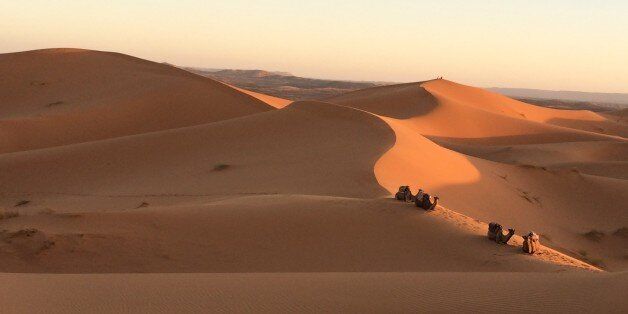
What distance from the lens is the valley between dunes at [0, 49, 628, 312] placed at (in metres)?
5.43

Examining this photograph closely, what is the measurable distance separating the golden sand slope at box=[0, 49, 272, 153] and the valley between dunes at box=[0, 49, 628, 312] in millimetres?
108

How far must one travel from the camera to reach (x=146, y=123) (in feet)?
83.3

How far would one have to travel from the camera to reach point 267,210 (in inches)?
364

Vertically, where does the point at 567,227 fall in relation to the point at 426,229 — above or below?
below

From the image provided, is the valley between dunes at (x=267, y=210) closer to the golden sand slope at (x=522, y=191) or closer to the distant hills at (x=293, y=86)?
the golden sand slope at (x=522, y=191)

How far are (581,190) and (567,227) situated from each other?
3.52 meters

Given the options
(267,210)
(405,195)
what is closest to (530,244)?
(405,195)

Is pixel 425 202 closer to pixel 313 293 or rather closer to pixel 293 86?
pixel 313 293

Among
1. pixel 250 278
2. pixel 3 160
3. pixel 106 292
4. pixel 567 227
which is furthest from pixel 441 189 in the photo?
pixel 3 160

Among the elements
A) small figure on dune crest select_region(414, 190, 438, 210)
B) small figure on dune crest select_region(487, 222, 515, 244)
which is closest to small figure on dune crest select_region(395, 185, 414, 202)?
small figure on dune crest select_region(414, 190, 438, 210)

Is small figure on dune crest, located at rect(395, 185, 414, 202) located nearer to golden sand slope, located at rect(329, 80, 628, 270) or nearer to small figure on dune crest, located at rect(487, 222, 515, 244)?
small figure on dune crest, located at rect(487, 222, 515, 244)

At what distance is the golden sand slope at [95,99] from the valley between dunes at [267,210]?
0.35ft

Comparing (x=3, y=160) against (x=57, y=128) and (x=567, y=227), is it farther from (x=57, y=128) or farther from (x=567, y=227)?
(x=567, y=227)

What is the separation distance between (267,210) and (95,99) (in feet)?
69.8
